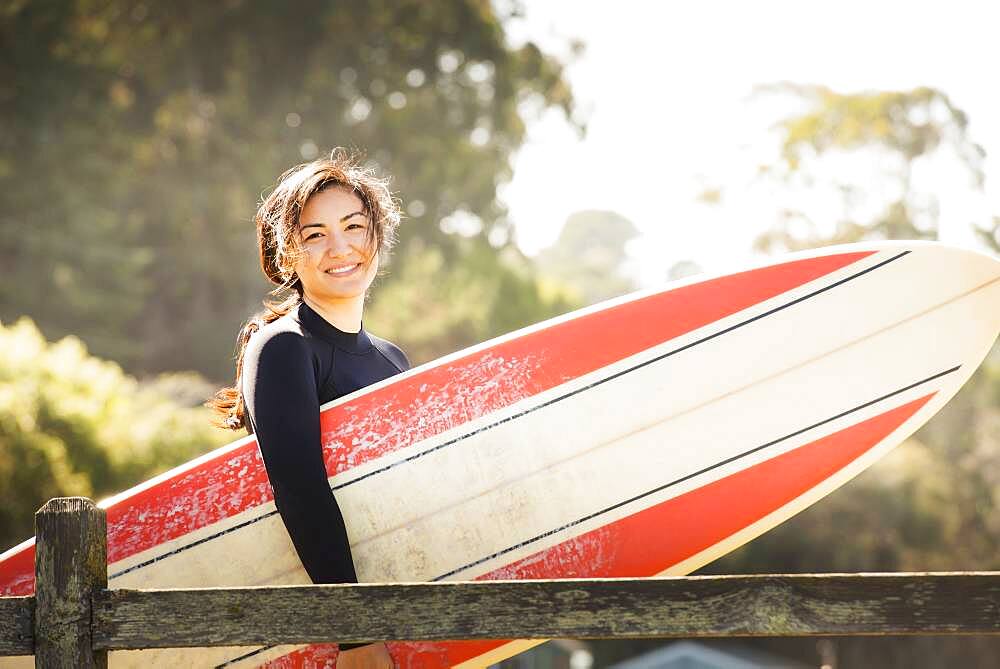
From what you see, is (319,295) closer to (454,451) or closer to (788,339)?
(454,451)

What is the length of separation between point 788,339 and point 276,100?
22734mm

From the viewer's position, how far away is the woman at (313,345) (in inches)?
80.0

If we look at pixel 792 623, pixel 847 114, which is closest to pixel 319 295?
pixel 792 623

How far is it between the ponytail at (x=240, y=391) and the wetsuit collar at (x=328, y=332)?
0.25ft

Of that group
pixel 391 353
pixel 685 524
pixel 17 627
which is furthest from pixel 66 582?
pixel 685 524

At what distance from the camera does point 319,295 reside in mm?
2324

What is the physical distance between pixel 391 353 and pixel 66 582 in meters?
1.08

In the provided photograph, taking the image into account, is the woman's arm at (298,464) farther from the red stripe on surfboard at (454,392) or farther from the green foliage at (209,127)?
the green foliage at (209,127)

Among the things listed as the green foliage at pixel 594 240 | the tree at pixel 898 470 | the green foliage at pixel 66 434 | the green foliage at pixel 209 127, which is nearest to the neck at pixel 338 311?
the green foliage at pixel 66 434

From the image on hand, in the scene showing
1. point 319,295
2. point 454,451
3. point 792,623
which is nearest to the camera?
point 792,623

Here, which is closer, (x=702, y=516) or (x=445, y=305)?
(x=702, y=516)

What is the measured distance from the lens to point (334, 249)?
2.32m

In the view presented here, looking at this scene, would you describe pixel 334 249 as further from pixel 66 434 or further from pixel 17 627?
pixel 66 434

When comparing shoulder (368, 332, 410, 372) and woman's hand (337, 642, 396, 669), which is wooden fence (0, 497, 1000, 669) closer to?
woman's hand (337, 642, 396, 669)
